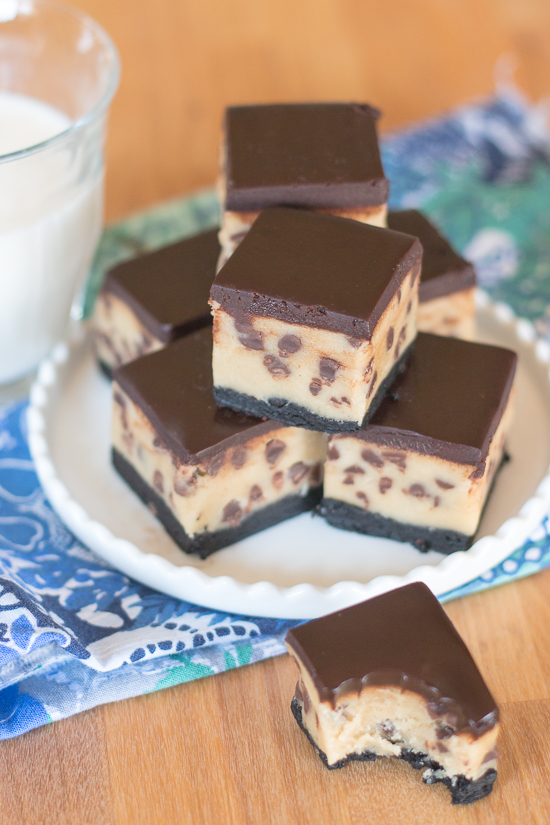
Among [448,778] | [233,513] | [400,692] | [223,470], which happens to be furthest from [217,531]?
[448,778]

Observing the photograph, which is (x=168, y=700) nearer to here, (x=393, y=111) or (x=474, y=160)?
(x=474, y=160)

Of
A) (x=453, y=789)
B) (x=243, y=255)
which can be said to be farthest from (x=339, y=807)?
(x=243, y=255)

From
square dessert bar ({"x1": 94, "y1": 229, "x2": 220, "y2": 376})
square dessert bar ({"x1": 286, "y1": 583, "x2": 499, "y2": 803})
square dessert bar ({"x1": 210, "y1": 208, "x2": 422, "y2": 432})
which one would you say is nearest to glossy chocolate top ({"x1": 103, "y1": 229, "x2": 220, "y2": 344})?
square dessert bar ({"x1": 94, "y1": 229, "x2": 220, "y2": 376})

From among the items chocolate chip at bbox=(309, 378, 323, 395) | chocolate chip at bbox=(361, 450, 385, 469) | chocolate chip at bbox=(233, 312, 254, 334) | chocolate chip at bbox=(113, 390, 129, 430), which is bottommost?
chocolate chip at bbox=(113, 390, 129, 430)

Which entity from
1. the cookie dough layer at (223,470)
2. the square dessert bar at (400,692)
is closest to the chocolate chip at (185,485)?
the cookie dough layer at (223,470)

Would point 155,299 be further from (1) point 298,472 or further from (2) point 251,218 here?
(1) point 298,472

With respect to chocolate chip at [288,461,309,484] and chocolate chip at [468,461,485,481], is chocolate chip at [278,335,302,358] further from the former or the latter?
chocolate chip at [468,461,485,481]

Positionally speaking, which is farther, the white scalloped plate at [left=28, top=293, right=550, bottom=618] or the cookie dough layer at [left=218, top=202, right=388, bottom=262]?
the cookie dough layer at [left=218, top=202, right=388, bottom=262]
